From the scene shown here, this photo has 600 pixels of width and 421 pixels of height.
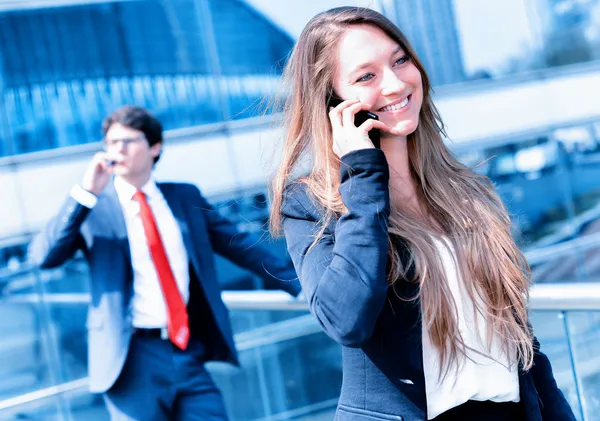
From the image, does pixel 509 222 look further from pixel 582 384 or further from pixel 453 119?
pixel 453 119

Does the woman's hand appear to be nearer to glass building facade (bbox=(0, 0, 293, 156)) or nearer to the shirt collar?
the shirt collar

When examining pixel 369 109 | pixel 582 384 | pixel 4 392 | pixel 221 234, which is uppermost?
pixel 369 109

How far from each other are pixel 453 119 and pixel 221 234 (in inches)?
272

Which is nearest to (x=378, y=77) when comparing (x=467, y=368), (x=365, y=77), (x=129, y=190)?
(x=365, y=77)

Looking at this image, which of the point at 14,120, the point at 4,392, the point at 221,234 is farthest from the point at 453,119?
the point at 221,234

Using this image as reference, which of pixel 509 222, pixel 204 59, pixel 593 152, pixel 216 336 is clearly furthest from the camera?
pixel 593 152

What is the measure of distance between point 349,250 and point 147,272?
1848 millimetres

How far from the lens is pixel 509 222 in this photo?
162cm

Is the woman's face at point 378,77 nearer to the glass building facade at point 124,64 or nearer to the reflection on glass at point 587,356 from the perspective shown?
the reflection on glass at point 587,356

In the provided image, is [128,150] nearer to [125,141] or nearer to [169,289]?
[125,141]

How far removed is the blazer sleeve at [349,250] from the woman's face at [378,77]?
5.2 inches

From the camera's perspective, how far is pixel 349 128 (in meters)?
1.46

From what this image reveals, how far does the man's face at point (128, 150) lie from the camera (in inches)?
127

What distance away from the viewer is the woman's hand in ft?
4.76
